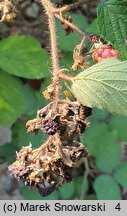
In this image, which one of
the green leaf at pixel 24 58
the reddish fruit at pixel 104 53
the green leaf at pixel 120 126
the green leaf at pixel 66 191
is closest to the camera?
the reddish fruit at pixel 104 53

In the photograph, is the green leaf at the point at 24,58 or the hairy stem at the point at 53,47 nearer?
the hairy stem at the point at 53,47

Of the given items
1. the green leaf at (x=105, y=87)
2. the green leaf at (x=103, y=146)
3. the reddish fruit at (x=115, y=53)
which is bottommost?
the green leaf at (x=105, y=87)

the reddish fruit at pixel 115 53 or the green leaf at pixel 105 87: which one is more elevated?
the reddish fruit at pixel 115 53

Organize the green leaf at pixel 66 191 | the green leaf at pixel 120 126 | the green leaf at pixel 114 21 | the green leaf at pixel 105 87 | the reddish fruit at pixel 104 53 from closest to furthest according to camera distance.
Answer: the green leaf at pixel 105 87 < the reddish fruit at pixel 104 53 < the green leaf at pixel 114 21 < the green leaf at pixel 120 126 < the green leaf at pixel 66 191

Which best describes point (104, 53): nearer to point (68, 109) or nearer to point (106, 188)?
point (68, 109)

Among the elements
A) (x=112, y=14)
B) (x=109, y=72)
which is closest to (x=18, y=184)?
(x=112, y=14)

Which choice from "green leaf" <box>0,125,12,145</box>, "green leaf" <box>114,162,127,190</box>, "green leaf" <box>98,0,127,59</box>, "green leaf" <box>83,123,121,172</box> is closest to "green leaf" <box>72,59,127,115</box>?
"green leaf" <box>98,0,127,59</box>

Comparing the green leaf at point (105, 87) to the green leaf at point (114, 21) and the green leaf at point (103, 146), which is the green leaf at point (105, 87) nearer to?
the green leaf at point (114, 21)

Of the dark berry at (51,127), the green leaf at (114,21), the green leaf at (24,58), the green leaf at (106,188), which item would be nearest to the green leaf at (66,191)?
the green leaf at (106,188)
